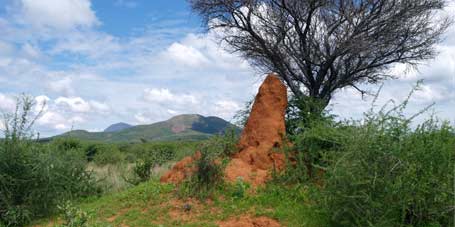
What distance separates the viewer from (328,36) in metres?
15.7

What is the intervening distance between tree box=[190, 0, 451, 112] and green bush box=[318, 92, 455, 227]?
696cm

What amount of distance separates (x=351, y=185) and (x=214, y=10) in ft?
32.4

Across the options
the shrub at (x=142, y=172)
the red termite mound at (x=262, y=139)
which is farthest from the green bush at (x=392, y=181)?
the shrub at (x=142, y=172)

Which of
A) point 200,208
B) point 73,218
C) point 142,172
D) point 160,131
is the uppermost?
point 160,131

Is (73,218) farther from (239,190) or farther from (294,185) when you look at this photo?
(294,185)

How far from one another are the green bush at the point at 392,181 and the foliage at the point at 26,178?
6.14m

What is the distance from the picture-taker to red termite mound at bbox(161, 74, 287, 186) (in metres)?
11.3

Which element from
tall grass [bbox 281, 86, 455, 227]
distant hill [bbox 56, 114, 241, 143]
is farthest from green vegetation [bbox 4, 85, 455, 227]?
distant hill [bbox 56, 114, 241, 143]

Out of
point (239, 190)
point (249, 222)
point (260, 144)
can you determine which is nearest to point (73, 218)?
point (249, 222)

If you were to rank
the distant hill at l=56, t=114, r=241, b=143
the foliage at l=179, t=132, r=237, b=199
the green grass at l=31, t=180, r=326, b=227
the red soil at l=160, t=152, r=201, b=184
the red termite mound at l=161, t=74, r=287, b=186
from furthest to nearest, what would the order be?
the distant hill at l=56, t=114, r=241, b=143 → the red termite mound at l=161, t=74, r=287, b=186 → the red soil at l=160, t=152, r=201, b=184 → the foliage at l=179, t=132, r=237, b=199 → the green grass at l=31, t=180, r=326, b=227

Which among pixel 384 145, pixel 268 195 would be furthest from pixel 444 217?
pixel 268 195

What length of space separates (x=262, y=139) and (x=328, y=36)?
212 inches

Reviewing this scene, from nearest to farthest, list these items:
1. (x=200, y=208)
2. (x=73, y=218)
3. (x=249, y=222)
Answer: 1. (x=73, y=218)
2. (x=249, y=222)
3. (x=200, y=208)

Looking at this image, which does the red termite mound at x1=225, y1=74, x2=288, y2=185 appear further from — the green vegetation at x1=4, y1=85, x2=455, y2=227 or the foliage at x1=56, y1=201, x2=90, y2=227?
the foliage at x1=56, y1=201, x2=90, y2=227
